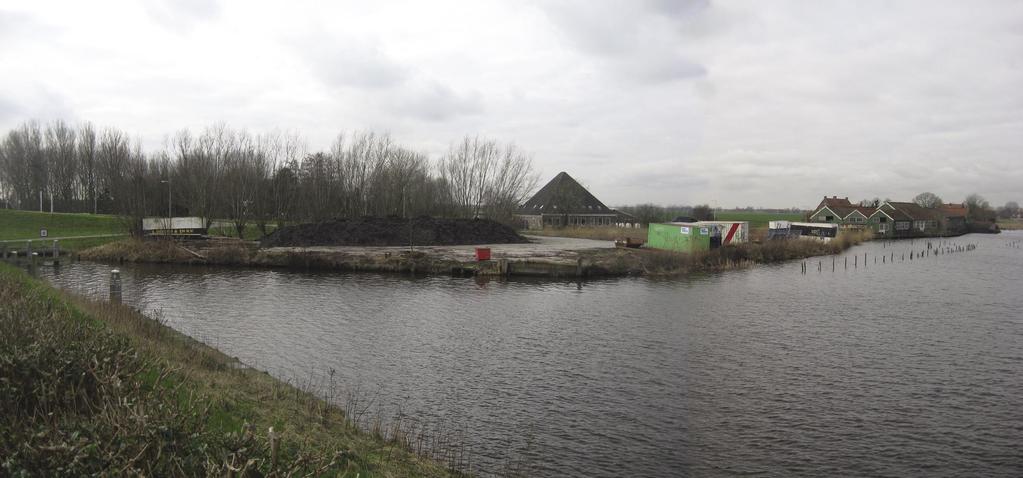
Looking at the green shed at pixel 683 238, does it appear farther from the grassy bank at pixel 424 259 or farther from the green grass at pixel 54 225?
the green grass at pixel 54 225

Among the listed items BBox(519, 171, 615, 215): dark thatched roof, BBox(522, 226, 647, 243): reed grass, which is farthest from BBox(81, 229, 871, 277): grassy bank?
BBox(519, 171, 615, 215): dark thatched roof

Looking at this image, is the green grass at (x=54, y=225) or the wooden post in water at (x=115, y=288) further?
the green grass at (x=54, y=225)

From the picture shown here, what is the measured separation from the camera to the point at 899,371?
1399cm

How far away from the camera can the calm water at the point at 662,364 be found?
9.47m

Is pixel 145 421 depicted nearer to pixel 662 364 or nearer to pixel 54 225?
pixel 662 364

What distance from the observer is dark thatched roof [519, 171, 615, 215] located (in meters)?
76.1

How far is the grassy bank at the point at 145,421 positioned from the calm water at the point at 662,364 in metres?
2.23

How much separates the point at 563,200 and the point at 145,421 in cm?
7192

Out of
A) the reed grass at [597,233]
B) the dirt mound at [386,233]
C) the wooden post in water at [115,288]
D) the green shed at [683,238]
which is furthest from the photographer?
the reed grass at [597,233]

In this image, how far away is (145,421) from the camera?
15.9 ft

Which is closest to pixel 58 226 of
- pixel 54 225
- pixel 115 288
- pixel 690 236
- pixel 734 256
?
pixel 54 225

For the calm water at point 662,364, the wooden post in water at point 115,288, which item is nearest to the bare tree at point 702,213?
the calm water at point 662,364

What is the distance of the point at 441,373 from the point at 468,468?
4952 millimetres

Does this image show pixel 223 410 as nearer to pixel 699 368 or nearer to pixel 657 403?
pixel 657 403
